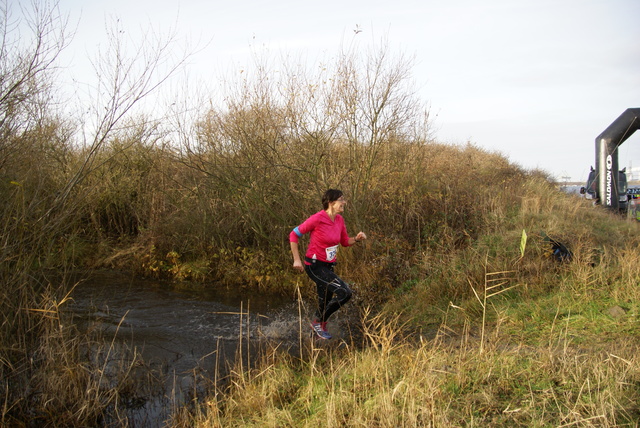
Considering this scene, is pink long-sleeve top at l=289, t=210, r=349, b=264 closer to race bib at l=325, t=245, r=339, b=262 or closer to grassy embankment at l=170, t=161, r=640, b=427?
race bib at l=325, t=245, r=339, b=262

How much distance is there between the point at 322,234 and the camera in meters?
5.78

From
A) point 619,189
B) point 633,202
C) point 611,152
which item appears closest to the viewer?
point 611,152

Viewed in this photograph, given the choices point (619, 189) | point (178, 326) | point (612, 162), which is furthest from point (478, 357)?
point (619, 189)

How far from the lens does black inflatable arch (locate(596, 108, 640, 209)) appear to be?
14.9 meters

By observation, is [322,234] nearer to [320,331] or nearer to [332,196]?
[332,196]

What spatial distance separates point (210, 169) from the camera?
10688 millimetres

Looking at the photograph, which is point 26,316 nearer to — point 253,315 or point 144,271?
point 253,315

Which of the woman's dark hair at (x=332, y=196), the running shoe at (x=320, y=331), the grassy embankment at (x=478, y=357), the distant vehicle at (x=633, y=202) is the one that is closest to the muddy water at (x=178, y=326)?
the running shoe at (x=320, y=331)

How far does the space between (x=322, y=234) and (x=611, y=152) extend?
13.5 m

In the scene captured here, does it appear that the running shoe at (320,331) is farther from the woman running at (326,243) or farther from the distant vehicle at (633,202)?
the distant vehicle at (633,202)

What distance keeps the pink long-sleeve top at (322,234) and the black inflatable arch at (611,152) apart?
1321 cm

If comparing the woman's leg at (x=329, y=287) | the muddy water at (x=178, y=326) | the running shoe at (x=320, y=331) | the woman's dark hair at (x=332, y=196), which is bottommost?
the muddy water at (x=178, y=326)

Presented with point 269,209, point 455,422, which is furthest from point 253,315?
point 455,422

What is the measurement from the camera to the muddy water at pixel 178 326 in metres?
4.89
